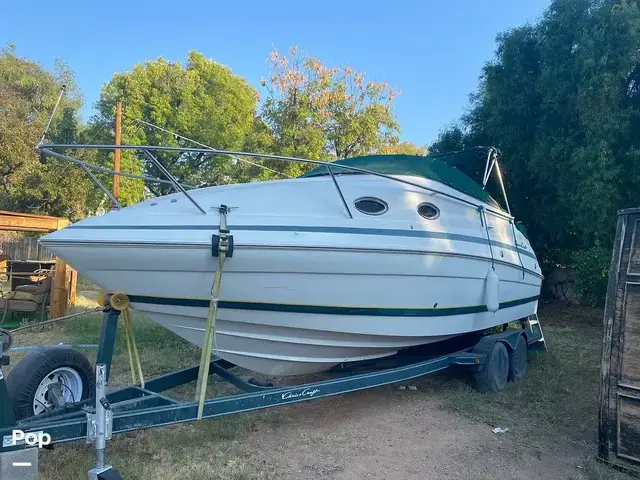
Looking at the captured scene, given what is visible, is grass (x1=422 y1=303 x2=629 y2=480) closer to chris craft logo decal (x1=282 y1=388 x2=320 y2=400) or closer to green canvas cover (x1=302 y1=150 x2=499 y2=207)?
chris craft logo decal (x1=282 y1=388 x2=320 y2=400)

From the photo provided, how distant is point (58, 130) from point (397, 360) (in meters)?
22.3

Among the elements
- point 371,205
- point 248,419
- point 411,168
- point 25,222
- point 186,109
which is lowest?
point 248,419

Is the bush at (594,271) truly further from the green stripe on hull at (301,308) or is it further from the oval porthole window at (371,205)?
the oval porthole window at (371,205)

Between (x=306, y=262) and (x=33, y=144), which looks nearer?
(x=306, y=262)

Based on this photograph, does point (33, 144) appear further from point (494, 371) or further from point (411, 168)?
point (494, 371)

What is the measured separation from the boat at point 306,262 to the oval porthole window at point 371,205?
0.01 m

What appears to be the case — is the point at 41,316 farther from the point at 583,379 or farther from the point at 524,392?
the point at 583,379


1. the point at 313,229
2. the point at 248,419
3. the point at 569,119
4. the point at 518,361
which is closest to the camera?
the point at 313,229

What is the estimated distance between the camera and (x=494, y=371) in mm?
5875

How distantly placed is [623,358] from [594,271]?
723 cm

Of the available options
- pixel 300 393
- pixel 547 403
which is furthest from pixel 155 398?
pixel 547 403

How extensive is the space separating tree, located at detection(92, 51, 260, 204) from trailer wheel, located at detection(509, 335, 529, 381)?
56.2ft

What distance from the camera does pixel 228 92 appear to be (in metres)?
26.9

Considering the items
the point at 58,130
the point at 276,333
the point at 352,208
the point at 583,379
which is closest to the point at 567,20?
the point at 583,379
